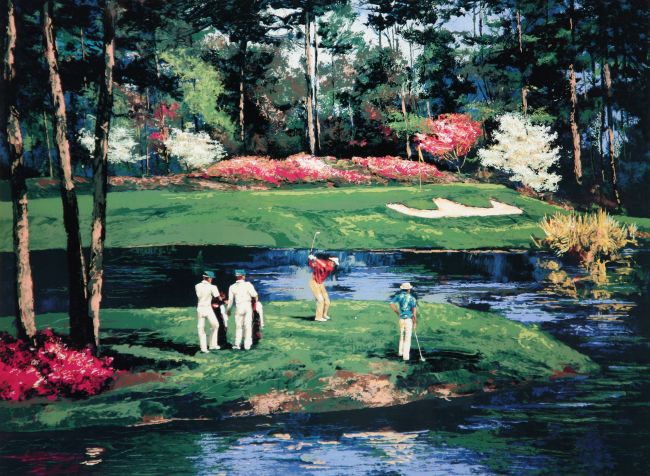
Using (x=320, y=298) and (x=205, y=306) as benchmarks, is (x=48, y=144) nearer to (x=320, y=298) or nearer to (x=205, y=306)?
(x=205, y=306)

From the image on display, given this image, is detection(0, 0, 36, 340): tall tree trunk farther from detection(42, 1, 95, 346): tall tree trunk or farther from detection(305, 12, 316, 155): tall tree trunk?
detection(305, 12, 316, 155): tall tree trunk

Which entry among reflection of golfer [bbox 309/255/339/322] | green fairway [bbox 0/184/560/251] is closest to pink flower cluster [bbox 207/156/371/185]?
green fairway [bbox 0/184/560/251]

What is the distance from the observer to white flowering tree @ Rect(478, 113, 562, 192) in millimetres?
10016

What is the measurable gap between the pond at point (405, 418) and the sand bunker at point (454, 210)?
1.15 m

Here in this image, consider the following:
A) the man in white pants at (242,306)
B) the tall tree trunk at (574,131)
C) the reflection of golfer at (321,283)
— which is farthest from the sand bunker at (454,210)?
the man in white pants at (242,306)

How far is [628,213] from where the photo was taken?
31.2 feet

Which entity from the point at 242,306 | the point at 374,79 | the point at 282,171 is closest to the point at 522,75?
the point at 374,79

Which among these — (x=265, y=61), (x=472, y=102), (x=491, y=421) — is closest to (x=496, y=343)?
(x=491, y=421)

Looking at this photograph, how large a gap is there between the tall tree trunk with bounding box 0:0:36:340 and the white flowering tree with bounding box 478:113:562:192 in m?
6.14

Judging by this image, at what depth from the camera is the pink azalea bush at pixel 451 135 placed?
9867mm

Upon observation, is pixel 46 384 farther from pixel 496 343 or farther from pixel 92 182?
pixel 496 343

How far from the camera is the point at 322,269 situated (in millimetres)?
9234

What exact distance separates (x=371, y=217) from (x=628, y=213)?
377 cm

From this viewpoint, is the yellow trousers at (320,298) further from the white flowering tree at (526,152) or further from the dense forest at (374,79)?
the white flowering tree at (526,152)
